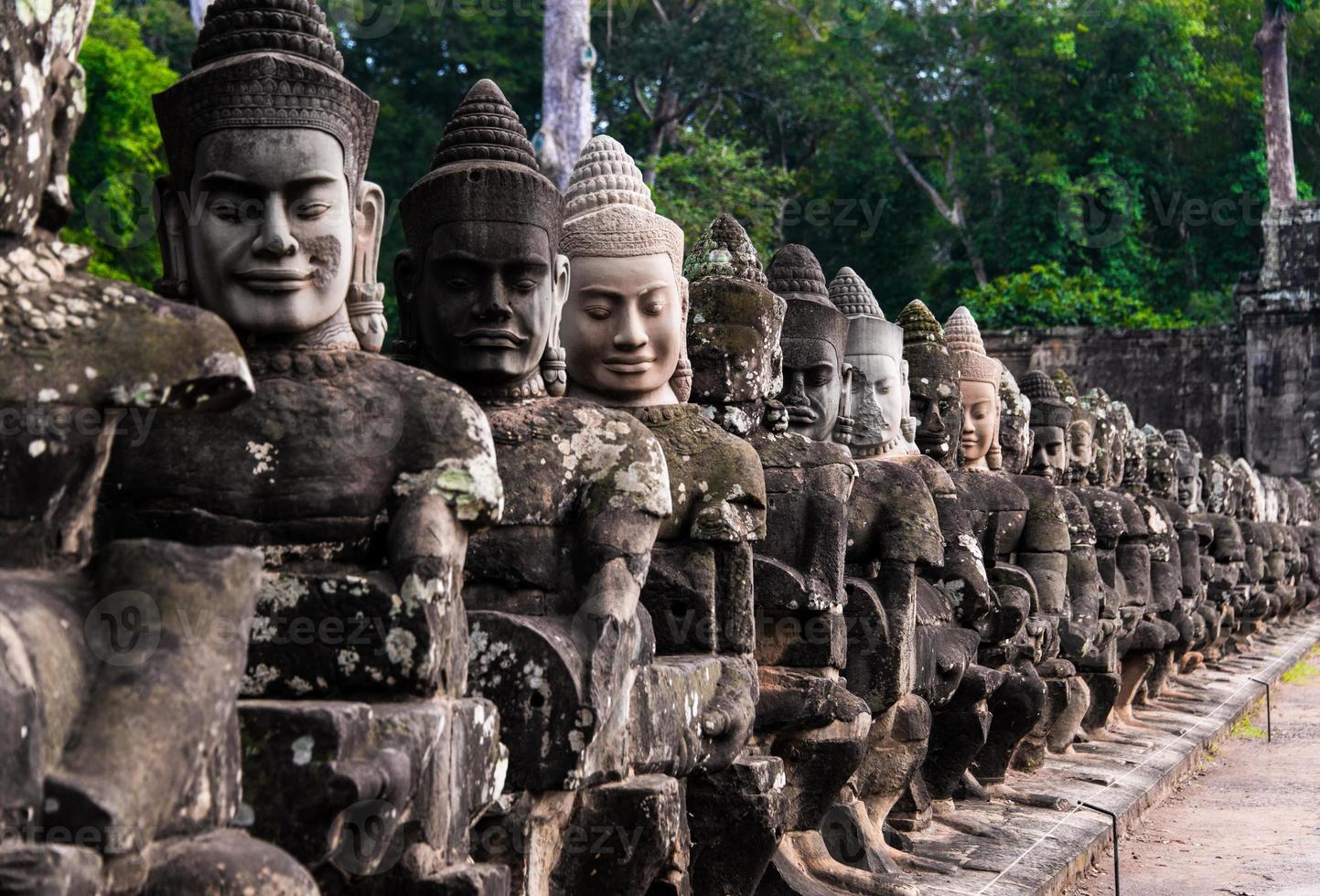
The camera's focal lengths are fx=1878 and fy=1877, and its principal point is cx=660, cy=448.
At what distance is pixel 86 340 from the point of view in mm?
3010

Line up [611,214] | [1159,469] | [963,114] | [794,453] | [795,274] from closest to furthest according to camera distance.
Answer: [611,214] → [794,453] → [795,274] → [1159,469] → [963,114]

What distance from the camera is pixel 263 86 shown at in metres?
3.95

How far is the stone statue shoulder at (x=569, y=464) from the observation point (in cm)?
463

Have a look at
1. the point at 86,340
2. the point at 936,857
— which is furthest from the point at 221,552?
the point at 936,857

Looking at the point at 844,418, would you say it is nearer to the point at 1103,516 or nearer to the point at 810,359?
the point at 810,359

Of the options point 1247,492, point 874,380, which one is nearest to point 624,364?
point 874,380

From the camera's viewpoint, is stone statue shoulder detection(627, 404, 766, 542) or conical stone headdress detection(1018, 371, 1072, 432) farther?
conical stone headdress detection(1018, 371, 1072, 432)

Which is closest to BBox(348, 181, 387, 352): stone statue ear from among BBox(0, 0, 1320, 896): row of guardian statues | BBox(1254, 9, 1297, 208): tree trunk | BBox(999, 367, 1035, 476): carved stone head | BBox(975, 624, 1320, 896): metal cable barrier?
BBox(0, 0, 1320, 896): row of guardian statues

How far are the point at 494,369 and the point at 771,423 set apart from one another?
204cm

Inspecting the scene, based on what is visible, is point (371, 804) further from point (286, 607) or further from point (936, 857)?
point (936, 857)

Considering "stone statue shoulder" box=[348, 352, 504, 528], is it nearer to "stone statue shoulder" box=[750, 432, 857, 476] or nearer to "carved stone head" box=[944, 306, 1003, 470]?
"stone statue shoulder" box=[750, 432, 857, 476]

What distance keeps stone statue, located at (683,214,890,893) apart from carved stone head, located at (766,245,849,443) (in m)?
0.64

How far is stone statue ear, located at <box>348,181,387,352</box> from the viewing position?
167 inches

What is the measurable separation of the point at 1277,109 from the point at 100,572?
3023 cm
